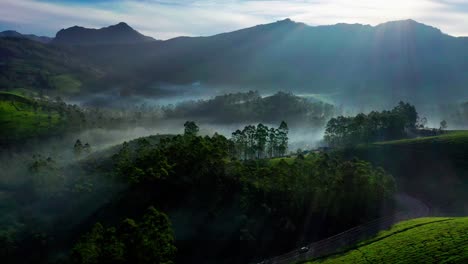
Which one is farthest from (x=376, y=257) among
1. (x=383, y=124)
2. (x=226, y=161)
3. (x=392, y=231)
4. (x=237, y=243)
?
(x=383, y=124)

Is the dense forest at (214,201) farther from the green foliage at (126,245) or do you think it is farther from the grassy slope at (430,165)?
the grassy slope at (430,165)

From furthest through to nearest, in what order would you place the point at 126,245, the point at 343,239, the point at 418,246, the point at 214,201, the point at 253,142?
the point at 253,142 → the point at 214,201 → the point at 343,239 → the point at 418,246 → the point at 126,245

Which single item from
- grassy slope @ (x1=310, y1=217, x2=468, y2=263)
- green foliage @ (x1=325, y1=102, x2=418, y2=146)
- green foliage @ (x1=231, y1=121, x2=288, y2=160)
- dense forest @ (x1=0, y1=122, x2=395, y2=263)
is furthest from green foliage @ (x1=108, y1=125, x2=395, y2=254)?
green foliage @ (x1=325, y1=102, x2=418, y2=146)

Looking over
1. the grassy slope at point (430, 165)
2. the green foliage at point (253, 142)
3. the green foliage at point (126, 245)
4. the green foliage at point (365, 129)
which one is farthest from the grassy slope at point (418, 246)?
the green foliage at point (365, 129)

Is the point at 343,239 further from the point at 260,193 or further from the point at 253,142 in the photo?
the point at 253,142

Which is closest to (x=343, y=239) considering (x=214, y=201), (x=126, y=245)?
(x=214, y=201)

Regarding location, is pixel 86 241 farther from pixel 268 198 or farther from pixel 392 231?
pixel 392 231
